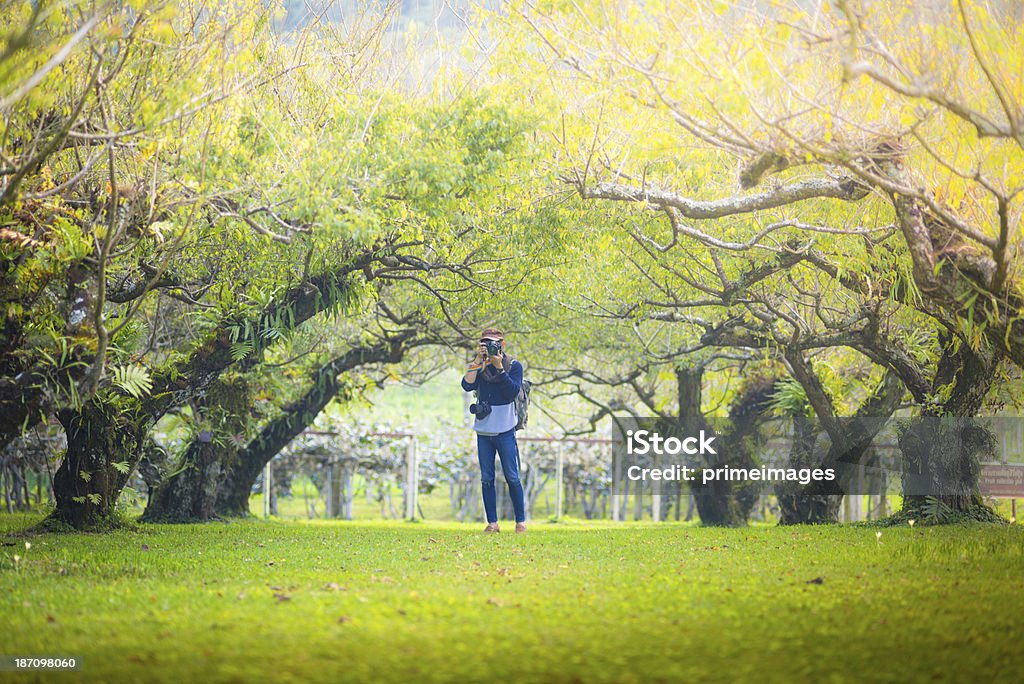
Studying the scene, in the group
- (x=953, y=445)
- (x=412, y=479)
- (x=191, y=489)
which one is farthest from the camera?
(x=412, y=479)

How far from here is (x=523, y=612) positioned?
5594 mm

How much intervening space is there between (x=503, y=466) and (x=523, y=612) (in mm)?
5496

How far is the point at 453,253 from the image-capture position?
11.5 meters

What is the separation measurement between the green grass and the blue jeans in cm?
155

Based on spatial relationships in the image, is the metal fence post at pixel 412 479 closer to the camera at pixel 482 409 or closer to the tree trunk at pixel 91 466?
the tree trunk at pixel 91 466

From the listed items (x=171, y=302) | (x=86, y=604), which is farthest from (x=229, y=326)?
(x=86, y=604)

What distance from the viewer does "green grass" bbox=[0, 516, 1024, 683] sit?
4367mm

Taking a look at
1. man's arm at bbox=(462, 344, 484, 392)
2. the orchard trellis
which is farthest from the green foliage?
the orchard trellis

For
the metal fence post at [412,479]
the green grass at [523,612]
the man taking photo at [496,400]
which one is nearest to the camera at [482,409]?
the man taking photo at [496,400]

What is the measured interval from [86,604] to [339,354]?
10.1m

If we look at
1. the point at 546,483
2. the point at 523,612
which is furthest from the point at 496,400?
the point at 546,483

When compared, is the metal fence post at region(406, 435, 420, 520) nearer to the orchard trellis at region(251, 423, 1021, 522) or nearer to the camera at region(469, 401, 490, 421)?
the orchard trellis at region(251, 423, 1021, 522)

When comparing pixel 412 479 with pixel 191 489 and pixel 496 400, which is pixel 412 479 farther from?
pixel 496 400

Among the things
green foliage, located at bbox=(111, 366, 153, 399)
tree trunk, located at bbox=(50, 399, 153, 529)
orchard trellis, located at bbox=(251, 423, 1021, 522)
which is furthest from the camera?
orchard trellis, located at bbox=(251, 423, 1021, 522)
